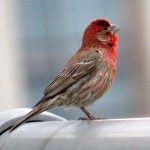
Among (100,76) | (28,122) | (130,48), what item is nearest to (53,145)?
(28,122)

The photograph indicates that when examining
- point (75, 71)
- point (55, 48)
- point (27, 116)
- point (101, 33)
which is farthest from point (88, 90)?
point (55, 48)

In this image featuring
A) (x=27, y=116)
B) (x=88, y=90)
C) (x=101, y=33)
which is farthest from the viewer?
(x=101, y=33)

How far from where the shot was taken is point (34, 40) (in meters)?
26.6

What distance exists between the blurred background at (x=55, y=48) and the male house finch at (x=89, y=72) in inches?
710

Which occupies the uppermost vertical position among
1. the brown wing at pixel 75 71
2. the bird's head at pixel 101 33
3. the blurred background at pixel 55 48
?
the bird's head at pixel 101 33

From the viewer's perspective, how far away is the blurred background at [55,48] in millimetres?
25734

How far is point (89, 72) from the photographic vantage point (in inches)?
254

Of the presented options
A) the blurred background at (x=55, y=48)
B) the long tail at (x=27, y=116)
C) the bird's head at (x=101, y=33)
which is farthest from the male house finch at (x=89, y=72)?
the blurred background at (x=55, y=48)

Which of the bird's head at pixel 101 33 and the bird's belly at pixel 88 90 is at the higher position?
the bird's head at pixel 101 33

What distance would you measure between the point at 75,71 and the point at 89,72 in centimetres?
12

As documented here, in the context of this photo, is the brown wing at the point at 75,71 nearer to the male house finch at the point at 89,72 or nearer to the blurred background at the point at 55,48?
the male house finch at the point at 89,72

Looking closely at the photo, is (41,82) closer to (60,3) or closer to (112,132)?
(60,3)

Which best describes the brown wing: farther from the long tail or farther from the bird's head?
the long tail

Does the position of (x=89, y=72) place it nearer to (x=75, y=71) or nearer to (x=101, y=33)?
(x=75, y=71)
